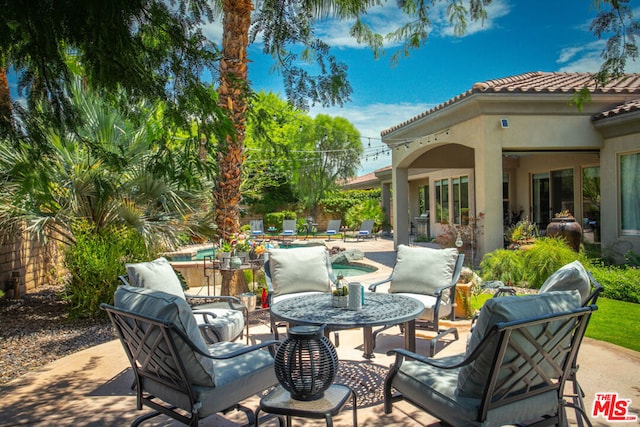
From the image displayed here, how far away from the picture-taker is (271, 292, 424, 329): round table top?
4105mm

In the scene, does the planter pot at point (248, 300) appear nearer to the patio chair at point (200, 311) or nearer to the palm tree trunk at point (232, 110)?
the patio chair at point (200, 311)

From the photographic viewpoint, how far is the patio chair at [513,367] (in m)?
2.60

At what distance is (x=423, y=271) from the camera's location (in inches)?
240

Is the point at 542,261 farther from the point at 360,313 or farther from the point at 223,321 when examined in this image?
the point at 223,321

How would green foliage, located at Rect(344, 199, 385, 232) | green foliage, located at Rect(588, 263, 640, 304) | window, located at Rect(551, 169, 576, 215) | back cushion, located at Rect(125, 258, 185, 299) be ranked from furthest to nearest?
green foliage, located at Rect(344, 199, 385, 232) < window, located at Rect(551, 169, 576, 215) < green foliage, located at Rect(588, 263, 640, 304) < back cushion, located at Rect(125, 258, 185, 299)

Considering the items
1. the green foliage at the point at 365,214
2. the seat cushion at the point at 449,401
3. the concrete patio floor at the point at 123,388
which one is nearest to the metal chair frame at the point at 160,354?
the concrete patio floor at the point at 123,388

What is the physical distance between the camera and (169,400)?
311cm

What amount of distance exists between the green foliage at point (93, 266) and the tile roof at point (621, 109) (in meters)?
10.8

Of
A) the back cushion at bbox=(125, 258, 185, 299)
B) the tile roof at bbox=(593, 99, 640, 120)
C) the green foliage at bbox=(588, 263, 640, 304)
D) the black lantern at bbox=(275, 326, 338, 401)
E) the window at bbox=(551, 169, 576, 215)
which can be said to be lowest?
the green foliage at bbox=(588, 263, 640, 304)

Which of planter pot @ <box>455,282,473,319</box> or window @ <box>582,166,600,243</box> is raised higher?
window @ <box>582,166,600,243</box>

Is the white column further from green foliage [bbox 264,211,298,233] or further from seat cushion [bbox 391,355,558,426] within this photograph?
green foliage [bbox 264,211,298,233]

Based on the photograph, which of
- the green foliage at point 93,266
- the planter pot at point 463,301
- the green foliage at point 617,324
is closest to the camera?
the green foliage at point 617,324

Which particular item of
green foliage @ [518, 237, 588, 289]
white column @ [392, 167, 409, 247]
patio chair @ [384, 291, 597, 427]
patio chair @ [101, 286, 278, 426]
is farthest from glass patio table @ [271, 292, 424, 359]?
white column @ [392, 167, 409, 247]

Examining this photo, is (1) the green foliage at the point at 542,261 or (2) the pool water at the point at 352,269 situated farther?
(2) the pool water at the point at 352,269
